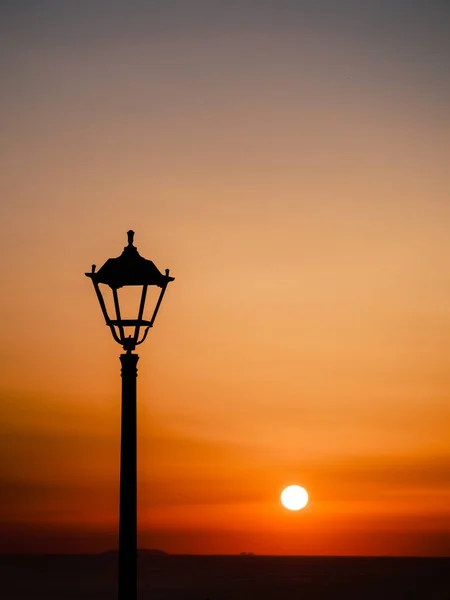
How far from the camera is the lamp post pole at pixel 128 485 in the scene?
9172 millimetres

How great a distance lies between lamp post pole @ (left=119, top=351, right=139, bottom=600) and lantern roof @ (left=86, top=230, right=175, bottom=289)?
0.69 meters

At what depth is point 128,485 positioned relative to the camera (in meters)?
9.38

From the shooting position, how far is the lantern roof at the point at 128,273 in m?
9.94

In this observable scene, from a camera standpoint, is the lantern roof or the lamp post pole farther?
the lantern roof

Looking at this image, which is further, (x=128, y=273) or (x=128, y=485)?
(x=128, y=273)

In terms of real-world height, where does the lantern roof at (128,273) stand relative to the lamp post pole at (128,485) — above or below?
above

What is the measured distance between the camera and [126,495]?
938 cm

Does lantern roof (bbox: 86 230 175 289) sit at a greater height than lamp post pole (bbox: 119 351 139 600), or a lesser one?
greater

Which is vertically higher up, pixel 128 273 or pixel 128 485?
pixel 128 273

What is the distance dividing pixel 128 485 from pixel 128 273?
1983mm

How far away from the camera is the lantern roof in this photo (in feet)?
32.6

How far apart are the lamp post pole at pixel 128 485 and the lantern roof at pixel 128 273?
69 cm

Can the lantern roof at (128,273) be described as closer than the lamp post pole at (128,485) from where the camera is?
No

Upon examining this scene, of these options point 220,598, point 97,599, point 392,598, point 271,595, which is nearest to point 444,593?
point 392,598
